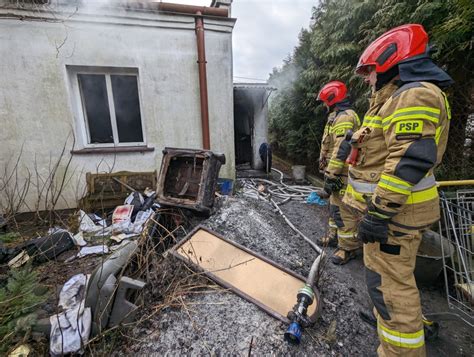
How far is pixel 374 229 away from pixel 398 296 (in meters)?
0.47

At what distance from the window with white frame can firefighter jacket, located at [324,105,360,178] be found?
3660 millimetres

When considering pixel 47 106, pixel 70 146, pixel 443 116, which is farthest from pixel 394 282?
pixel 47 106

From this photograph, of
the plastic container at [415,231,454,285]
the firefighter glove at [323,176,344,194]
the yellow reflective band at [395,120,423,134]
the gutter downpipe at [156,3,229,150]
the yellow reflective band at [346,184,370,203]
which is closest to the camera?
the yellow reflective band at [395,120,423,134]

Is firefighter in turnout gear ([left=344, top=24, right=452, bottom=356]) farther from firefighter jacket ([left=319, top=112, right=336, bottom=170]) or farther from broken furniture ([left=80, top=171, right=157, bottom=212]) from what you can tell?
broken furniture ([left=80, top=171, right=157, bottom=212])

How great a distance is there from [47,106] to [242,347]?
4.86 metres

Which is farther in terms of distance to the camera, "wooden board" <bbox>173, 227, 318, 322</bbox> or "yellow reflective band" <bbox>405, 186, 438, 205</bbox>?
"wooden board" <bbox>173, 227, 318, 322</bbox>

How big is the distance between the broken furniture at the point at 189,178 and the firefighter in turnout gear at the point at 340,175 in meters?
1.53

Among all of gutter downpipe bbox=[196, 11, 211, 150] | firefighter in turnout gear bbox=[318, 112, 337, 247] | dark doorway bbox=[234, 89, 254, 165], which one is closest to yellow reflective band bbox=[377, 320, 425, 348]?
firefighter in turnout gear bbox=[318, 112, 337, 247]

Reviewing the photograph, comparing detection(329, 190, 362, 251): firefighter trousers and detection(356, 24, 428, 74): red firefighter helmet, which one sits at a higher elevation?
detection(356, 24, 428, 74): red firefighter helmet

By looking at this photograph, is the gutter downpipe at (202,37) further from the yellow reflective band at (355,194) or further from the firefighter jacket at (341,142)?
the yellow reflective band at (355,194)

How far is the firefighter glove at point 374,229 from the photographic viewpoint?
4.73ft

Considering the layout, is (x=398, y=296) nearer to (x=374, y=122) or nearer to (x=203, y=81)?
(x=374, y=122)

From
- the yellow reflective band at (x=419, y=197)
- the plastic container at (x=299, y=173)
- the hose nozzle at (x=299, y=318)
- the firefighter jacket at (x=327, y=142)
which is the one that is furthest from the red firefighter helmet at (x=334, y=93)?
the plastic container at (x=299, y=173)

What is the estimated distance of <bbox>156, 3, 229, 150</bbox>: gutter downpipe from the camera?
13.1ft
